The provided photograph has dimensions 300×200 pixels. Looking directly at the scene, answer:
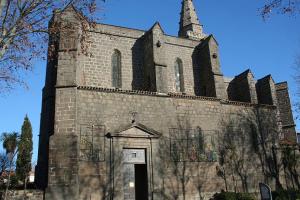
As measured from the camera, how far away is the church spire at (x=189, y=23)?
37.0m

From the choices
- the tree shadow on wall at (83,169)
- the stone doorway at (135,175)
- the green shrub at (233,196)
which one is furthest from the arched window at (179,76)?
the tree shadow on wall at (83,169)

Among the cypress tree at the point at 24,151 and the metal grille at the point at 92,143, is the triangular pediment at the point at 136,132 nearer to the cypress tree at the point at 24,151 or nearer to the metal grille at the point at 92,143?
the metal grille at the point at 92,143

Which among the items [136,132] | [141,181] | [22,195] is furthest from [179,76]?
[22,195]

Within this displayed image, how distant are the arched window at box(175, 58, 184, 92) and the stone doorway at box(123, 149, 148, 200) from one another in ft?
24.2

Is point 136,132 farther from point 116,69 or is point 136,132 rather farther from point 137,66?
point 137,66

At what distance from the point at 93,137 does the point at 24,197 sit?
4.13 m

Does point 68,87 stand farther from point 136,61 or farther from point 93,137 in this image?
point 136,61

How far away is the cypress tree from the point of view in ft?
84.3

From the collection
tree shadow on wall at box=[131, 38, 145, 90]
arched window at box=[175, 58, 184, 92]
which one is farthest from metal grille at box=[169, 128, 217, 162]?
arched window at box=[175, 58, 184, 92]

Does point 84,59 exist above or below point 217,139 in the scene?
above

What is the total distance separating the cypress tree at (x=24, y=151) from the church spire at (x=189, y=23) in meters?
19.4

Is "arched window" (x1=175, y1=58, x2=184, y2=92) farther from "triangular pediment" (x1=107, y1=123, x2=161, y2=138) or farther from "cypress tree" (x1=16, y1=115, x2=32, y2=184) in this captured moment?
"cypress tree" (x1=16, y1=115, x2=32, y2=184)

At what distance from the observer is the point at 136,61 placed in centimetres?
2228

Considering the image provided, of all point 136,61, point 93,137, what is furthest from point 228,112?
point 93,137
